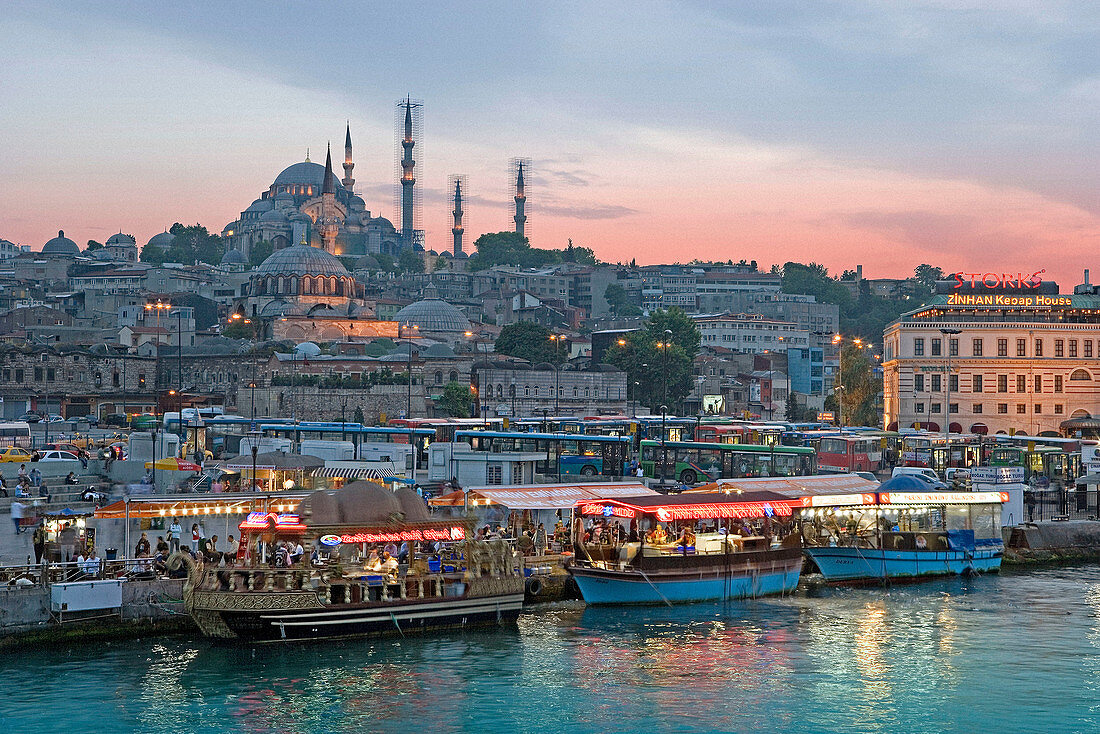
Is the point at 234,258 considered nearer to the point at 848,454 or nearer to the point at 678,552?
the point at 848,454

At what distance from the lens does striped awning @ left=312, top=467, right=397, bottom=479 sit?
3759cm

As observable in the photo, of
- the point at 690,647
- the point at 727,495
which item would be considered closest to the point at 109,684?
the point at 690,647

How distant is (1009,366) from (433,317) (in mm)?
68064

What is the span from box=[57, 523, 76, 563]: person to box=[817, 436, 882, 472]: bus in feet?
95.8

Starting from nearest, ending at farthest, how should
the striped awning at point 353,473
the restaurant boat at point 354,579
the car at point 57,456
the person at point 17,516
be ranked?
1. the restaurant boat at point 354,579
2. the person at point 17,516
3. the striped awning at point 353,473
4. the car at point 57,456

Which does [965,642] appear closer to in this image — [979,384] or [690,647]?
[690,647]

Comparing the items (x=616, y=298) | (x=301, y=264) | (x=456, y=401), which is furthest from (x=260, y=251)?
(x=456, y=401)

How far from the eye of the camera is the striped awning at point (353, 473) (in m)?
37.6

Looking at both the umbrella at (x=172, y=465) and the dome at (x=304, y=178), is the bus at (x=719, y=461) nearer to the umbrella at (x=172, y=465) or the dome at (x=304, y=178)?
the umbrella at (x=172, y=465)

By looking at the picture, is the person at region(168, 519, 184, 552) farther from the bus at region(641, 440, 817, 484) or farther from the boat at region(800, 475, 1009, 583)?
the bus at region(641, 440, 817, 484)

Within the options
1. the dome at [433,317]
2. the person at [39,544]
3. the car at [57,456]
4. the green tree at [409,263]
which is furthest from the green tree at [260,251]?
the person at [39,544]

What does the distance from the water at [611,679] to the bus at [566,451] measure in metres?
19.6

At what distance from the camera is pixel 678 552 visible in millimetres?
28953

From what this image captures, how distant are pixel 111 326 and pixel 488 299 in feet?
162
